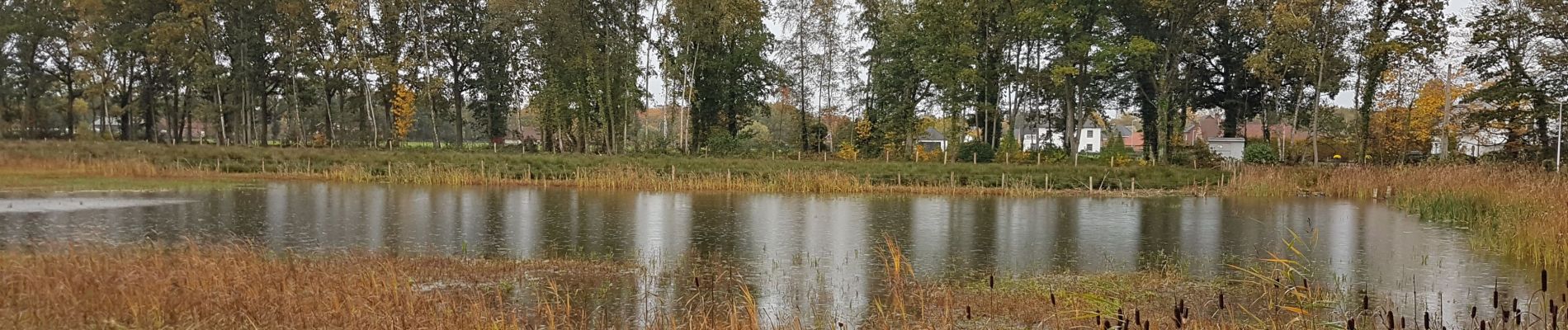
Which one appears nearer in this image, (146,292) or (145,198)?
(146,292)

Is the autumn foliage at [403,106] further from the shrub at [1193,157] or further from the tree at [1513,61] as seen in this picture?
the tree at [1513,61]

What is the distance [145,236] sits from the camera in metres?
13.6

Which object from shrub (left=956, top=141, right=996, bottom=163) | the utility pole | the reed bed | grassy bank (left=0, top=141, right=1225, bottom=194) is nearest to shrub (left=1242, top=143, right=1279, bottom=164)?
the utility pole

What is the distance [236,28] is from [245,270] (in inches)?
1727

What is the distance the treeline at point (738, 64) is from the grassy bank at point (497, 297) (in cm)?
2783

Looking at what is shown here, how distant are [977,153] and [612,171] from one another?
16.2 m

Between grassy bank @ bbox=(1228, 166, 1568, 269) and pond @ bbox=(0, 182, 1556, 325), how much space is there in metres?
0.45

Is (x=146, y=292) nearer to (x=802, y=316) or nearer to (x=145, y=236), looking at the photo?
(x=802, y=316)

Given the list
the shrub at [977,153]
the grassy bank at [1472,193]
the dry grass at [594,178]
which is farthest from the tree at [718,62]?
the grassy bank at [1472,193]

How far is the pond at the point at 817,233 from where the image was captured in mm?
11727

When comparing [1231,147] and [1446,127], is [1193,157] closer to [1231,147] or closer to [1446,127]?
[1446,127]

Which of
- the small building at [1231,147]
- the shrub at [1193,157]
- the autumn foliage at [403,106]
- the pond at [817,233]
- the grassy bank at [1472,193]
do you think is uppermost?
the autumn foliage at [403,106]

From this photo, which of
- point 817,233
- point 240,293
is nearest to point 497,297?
point 240,293

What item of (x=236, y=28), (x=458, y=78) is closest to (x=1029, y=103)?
(x=458, y=78)
